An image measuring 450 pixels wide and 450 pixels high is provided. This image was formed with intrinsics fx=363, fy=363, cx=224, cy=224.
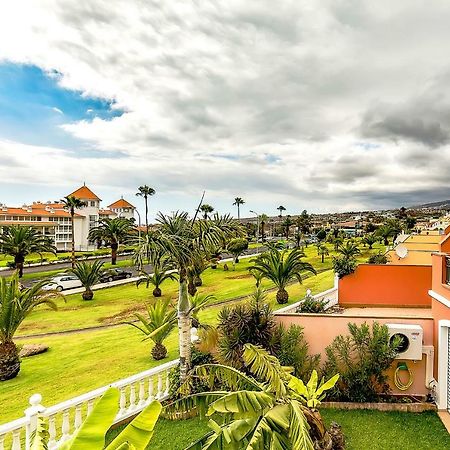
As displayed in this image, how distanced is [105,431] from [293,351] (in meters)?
7.69

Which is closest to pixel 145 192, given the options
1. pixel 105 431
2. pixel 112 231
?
pixel 112 231

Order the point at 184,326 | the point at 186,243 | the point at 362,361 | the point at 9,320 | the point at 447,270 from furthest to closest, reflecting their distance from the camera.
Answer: the point at 9,320, the point at 362,361, the point at 184,326, the point at 447,270, the point at 186,243

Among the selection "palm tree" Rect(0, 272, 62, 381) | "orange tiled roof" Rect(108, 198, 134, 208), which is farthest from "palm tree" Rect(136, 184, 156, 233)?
"palm tree" Rect(0, 272, 62, 381)

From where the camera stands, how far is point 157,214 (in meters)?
10.1

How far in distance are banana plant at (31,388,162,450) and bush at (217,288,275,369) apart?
6525mm

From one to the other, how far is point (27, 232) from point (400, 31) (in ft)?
117

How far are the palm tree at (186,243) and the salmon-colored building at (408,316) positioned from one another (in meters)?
3.39

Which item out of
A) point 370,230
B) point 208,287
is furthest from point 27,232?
point 370,230

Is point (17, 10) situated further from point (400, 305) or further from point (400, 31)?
point (400, 305)

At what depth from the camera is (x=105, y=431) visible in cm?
417

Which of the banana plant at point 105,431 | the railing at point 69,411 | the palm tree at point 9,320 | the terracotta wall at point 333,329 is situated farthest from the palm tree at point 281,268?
the banana plant at point 105,431

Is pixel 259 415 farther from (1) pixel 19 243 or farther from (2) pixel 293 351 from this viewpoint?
(1) pixel 19 243

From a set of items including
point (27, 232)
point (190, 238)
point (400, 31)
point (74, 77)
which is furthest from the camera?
point (27, 232)

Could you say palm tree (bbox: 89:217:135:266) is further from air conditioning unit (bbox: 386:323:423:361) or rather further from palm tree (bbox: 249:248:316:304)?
air conditioning unit (bbox: 386:323:423:361)
